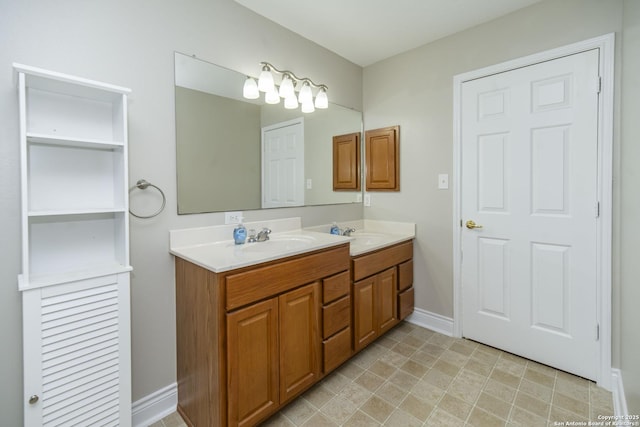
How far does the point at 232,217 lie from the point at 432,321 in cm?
188

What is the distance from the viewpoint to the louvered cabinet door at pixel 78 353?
1078mm

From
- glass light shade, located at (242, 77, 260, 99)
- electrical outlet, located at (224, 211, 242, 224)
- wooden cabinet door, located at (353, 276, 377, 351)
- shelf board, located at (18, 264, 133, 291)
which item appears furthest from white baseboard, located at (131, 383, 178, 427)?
glass light shade, located at (242, 77, 260, 99)

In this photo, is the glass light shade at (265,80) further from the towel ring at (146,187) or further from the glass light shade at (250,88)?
the towel ring at (146,187)

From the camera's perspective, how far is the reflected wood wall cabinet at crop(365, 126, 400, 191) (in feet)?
8.55

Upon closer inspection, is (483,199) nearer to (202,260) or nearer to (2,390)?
(202,260)

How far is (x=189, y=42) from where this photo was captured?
5.40ft

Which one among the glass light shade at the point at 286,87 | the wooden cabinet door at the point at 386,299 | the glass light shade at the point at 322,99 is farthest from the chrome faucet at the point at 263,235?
the glass light shade at the point at 322,99

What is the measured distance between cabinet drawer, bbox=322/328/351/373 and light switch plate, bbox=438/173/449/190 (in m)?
1.34

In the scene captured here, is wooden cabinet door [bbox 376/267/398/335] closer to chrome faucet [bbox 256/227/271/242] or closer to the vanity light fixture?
chrome faucet [bbox 256/227/271/242]

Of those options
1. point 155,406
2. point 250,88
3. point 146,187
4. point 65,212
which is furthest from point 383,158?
point 155,406

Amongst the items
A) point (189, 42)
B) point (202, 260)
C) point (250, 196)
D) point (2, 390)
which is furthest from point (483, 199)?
point (2, 390)

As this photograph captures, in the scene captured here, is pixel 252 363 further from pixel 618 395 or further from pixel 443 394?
pixel 618 395

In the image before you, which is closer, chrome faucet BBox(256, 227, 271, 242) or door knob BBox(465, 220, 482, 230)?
chrome faucet BBox(256, 227, 271, 242)

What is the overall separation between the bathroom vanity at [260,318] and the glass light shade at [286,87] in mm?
931
